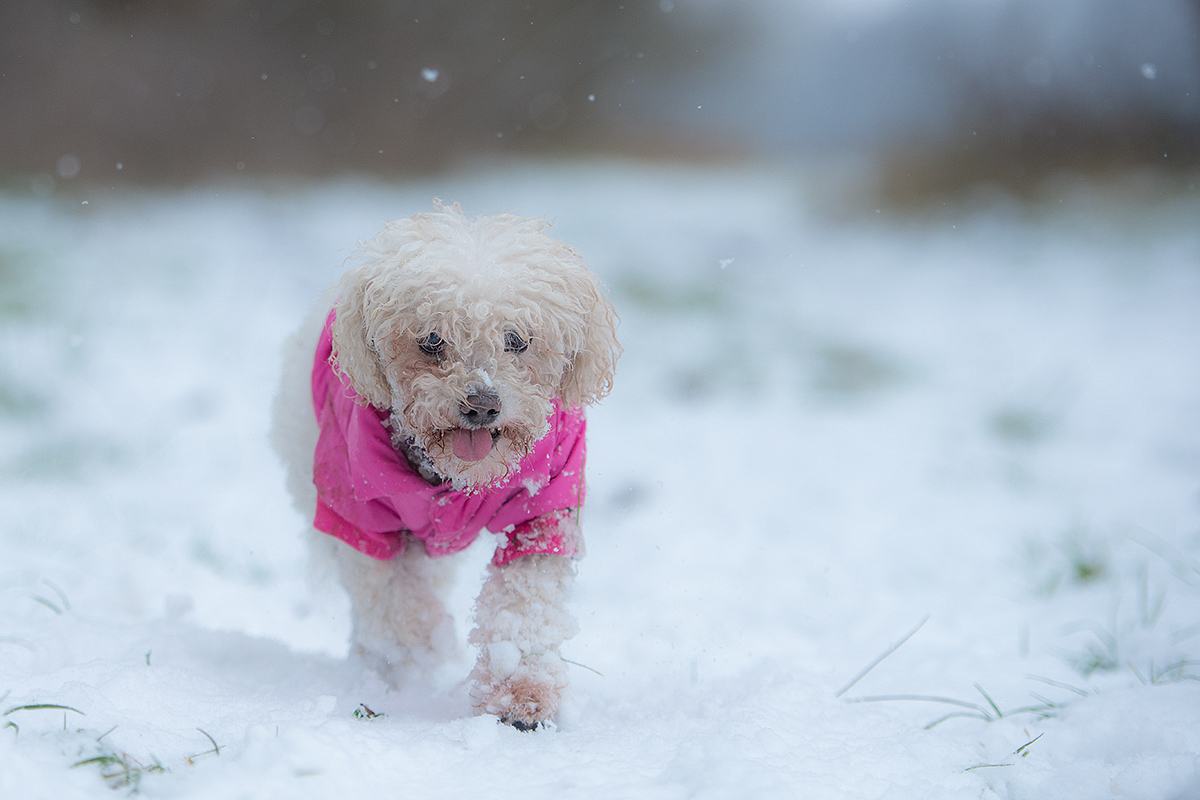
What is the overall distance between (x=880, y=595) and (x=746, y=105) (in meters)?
9.73

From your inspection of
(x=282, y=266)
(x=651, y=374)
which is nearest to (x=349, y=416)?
(x=651, y=374)

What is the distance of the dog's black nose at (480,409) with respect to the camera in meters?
1.76

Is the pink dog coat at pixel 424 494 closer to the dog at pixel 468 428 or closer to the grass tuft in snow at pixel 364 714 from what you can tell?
the dog at pixel 468 428

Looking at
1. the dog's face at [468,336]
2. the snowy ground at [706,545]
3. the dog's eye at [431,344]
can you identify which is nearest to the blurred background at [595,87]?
the snowy ground at [706,545]

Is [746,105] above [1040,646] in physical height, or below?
above

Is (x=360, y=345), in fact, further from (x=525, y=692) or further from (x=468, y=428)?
(x=525, y=692)

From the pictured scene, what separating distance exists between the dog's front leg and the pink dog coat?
6cm

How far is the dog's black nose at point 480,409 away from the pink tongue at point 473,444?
27 millimetres

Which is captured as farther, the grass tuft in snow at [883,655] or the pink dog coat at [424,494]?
the grass tuft in snow at [883,655]

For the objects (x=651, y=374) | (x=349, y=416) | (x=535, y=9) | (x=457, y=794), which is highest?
(x=535, y=9)

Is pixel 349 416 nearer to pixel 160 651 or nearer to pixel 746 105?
pixel 160 651

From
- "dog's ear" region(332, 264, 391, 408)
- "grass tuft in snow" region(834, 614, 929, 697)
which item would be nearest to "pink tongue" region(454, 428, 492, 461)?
"dog's ear" region(332, 264, 391, 408)

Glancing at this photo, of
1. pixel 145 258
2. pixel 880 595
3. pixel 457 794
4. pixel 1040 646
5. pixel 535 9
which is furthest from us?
pixel 535 9

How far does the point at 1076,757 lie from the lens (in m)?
1.76
